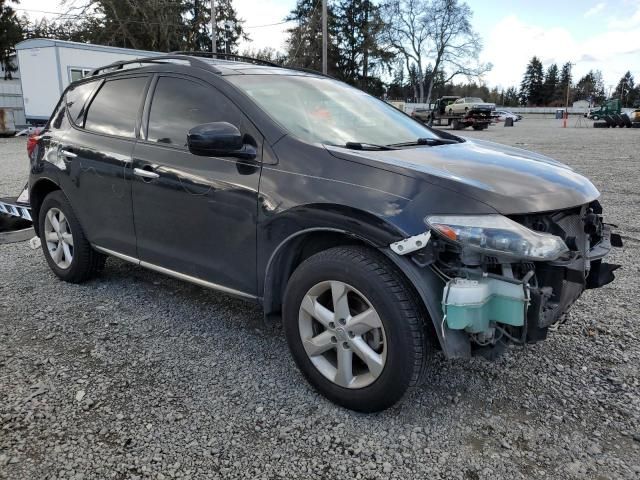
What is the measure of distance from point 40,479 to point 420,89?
74.0 meters

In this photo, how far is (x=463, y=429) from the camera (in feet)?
8.32

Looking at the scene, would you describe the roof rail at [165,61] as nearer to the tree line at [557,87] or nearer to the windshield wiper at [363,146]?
the windshield wiper at [363,146]

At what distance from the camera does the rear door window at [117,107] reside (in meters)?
3.68

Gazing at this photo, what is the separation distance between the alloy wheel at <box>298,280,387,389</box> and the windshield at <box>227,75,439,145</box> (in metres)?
0.86

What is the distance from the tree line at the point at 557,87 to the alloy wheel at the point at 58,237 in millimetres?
110836

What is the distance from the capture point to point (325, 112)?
3.31 m

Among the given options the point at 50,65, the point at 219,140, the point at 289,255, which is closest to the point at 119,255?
the point at 219,140

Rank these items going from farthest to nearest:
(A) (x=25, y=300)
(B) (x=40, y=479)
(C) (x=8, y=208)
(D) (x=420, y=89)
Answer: (D) (x=420, y=89), (C) (x=8, y=208), (A) (x=25, y=300), (B) (x=40, y=479)

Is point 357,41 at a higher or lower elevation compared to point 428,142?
higher

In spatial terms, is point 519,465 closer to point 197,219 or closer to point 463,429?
point 463,429

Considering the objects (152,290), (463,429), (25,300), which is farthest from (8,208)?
(463,429)

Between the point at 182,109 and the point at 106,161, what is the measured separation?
0.78 meters

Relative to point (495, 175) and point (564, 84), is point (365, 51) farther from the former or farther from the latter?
point (564, 84)

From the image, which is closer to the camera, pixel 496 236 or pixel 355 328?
pixel 496 236
